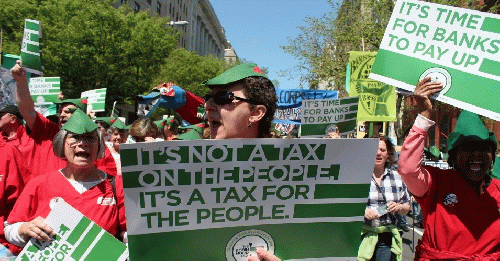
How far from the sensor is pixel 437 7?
9.70 ft

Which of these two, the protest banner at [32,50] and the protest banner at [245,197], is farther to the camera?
the protest banner at [32,50]

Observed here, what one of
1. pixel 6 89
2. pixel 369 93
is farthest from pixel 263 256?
pixel 369 93

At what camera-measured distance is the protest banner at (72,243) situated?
2301 mm

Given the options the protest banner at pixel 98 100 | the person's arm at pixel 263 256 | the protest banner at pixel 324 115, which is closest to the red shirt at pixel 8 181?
the person's arm at pixel 263 256

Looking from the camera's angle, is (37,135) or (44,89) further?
(44,89)

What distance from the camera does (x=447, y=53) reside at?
2.87 meters

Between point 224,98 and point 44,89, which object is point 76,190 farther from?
point 44,89

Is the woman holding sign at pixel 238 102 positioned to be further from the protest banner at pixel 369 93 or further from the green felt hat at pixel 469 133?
the protest banner at pixel 369 93

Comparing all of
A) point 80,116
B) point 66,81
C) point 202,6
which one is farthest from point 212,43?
point 80,116

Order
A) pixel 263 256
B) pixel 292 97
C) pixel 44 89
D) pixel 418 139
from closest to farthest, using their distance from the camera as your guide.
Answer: pixel 263 256, pixel 418 139, pixel 44 89, pixel 292 97

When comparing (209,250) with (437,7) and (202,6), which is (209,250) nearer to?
(437,7)

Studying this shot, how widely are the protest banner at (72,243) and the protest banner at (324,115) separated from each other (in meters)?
4.44

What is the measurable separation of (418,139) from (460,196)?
1.69 feet

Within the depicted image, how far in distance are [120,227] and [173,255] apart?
44.6 inches
